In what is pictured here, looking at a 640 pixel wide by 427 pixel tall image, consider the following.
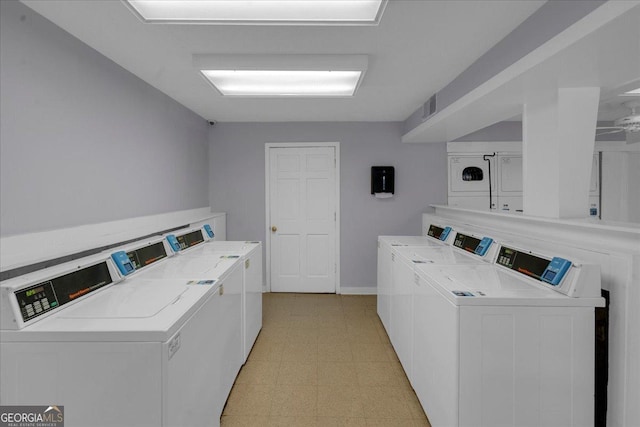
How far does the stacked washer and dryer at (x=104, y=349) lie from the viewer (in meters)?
1.29

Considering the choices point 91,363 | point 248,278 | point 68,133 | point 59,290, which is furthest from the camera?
point 248,278

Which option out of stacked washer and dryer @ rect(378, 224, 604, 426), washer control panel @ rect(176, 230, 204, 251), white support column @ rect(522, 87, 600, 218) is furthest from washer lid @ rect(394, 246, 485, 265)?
washer control panel @ rect(176, 230, 204, 251)

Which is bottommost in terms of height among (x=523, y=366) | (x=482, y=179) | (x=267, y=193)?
(x=523, y=366)

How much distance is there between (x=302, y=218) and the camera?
4801 mm

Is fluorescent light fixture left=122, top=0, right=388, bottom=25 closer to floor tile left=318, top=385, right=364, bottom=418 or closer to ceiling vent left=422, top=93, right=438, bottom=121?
ceiling vent left=422, top=93, right=438, bottom=121

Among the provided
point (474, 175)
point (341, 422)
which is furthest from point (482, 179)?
point (341, 422)

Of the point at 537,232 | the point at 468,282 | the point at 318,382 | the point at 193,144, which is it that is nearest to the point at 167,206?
the point at 193,144

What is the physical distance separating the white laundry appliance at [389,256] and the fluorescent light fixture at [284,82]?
1.57 metres

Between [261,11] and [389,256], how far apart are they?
7.69 ft

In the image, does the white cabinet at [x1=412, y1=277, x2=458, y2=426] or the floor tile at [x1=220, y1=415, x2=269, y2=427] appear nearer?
the white cabinet at [x1=412, y1=277, x2=458, y2=426]

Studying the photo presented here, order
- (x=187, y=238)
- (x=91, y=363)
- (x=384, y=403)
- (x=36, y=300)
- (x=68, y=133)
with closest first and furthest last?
(x=91, y=363)
(x=36, y=300)
(x=68, y=133)
(x=384, y=403)
(x=187, y=238)

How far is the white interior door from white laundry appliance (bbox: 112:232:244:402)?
2.08 meters

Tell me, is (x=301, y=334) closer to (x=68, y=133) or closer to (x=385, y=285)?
(x=385, y=285)

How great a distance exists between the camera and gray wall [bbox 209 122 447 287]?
186 inches
